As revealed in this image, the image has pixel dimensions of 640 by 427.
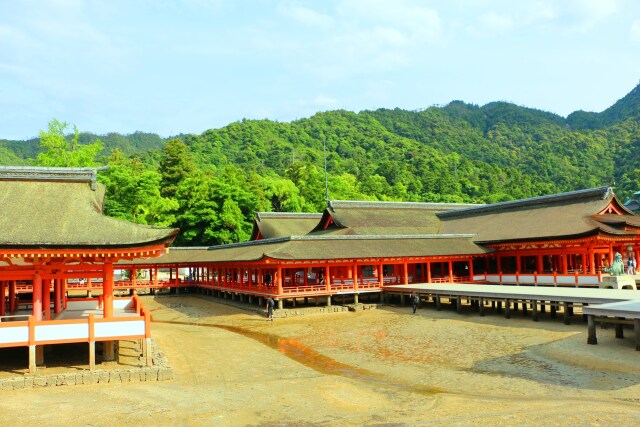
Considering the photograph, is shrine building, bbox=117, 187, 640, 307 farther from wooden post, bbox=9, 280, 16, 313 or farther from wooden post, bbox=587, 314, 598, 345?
wooden post, bbox=9, 280, 16, 313

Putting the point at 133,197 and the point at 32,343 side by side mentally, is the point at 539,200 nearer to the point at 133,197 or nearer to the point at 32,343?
the point at 32,343

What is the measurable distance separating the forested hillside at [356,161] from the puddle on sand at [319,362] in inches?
1459

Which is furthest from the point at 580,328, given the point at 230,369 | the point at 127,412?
the point at 127,412

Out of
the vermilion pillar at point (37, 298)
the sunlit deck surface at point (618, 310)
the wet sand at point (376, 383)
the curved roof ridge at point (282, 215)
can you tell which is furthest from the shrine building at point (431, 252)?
the vermilion pillar at point (37, 298)

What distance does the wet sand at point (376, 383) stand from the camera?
12.7 m

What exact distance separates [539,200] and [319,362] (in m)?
28.6

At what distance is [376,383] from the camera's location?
1634 cm

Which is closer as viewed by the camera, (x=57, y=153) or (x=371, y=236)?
(x=371, y=236)

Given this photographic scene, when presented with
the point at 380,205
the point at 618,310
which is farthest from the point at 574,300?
the point at 380,205

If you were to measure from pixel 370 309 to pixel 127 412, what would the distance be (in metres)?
21.9

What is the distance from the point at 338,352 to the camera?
2148cm

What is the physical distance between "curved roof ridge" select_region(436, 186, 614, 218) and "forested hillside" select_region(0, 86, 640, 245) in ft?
91.8

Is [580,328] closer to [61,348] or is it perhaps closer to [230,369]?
[230,369]

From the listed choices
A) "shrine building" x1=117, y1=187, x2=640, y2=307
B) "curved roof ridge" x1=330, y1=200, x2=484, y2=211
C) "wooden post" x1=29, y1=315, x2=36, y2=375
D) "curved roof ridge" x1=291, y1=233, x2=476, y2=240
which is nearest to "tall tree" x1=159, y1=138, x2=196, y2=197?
"shrine building" x1=117, y1=187, x2=640, y2=307
